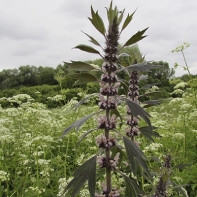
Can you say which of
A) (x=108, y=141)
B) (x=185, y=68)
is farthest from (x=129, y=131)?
(x=185, y=68)

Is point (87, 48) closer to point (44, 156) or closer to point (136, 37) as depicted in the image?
point (136, 37)

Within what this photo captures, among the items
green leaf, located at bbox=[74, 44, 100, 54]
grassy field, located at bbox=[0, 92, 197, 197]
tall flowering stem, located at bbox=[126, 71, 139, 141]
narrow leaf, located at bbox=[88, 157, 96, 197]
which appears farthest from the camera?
grassy field, located at bbox=[0, 92, 197, 197]

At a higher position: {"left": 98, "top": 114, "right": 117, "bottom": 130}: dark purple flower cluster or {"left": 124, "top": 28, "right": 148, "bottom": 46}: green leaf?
{"left": 124, "top": 28, "right": 148, "bottom": 46}: green leaf

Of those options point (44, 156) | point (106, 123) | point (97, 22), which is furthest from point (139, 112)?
point (44, 156)

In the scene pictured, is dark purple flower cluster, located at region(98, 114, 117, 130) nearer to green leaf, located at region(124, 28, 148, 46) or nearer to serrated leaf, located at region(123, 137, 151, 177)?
serrated leaf, located at region(123, 137, 151, 177)

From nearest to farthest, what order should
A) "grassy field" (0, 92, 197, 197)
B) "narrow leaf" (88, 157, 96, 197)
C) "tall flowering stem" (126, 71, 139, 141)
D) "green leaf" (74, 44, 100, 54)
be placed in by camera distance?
"narrow leaf" (88, 157, 96, 197), "green leaf" (74, 44, 100, 54), "tall flowering stem" (126, 71, 139, 141), "grassy field" (0, 92, 197, 197)

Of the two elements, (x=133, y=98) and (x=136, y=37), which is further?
(x=133, y=98)

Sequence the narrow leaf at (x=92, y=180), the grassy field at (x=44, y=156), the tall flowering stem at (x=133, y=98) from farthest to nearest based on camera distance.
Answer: the grassy field at (x=44, y=156) < the tall flowering stem at (x=133, y=98) < the narrow leaf at (x=92, y=180)

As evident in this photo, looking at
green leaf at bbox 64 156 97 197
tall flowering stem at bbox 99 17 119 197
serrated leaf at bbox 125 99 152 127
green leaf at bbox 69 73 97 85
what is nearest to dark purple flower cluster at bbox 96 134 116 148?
tall flowering stem at bbox 99 17 119 197

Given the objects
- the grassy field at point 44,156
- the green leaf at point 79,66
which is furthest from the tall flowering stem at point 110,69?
the grassy field at point 44,156

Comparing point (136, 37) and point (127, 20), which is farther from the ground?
point (127, 20)

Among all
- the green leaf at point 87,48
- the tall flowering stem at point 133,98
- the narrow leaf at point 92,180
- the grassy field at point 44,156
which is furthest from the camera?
the grassy field at point 44,156

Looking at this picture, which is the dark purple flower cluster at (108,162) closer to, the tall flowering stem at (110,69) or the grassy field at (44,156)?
the tall flowering stem at (110,69)

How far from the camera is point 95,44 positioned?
1398mm
